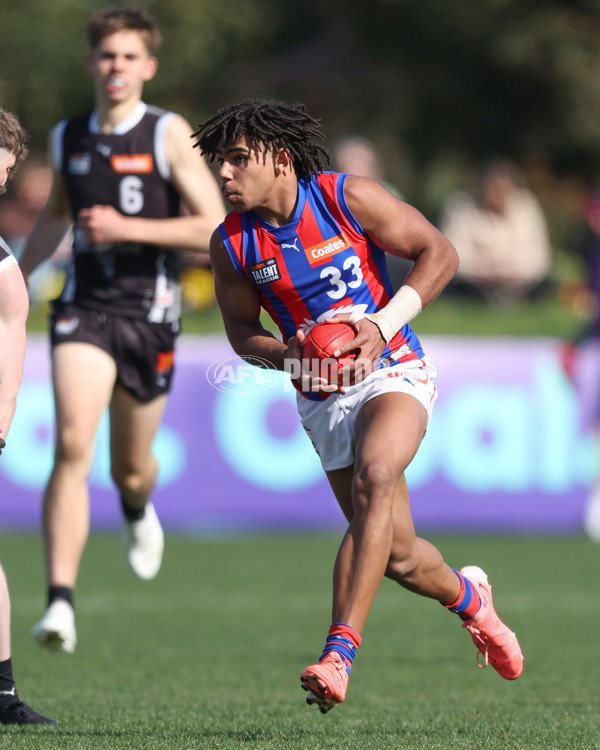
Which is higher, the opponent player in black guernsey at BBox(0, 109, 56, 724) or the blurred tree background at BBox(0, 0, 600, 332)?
the blurred tree background at BBox(0, 0, 600, 332)

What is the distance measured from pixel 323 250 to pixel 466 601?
1430 mm

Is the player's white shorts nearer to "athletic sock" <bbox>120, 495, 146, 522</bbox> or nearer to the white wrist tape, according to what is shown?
the white wrist tape

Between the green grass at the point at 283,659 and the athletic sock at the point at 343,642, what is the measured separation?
0.30 m

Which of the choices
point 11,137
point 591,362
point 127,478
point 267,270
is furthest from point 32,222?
point 11,137

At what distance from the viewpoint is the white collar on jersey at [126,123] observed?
7.06 m

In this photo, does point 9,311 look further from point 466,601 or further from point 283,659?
point 283,659

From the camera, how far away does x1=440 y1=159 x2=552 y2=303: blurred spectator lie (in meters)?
15.2

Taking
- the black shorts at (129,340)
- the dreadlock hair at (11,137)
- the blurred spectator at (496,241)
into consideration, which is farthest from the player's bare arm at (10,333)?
the blurred spectator at (496,241)

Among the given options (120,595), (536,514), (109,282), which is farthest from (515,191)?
(109,282)

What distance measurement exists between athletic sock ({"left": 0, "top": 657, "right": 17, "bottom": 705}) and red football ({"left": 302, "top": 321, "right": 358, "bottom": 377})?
1495mm

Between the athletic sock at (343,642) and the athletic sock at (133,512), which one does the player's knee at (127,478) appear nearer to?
the athletic sock at (133,512)

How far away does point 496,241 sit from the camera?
1535 cm

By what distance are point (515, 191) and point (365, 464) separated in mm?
11329

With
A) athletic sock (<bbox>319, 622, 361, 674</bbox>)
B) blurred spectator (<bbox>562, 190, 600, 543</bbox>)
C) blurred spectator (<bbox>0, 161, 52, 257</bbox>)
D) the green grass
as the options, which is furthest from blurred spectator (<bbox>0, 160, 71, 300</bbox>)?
athletic sock (<bbox>319, 622, 361, 674</bbox>)
